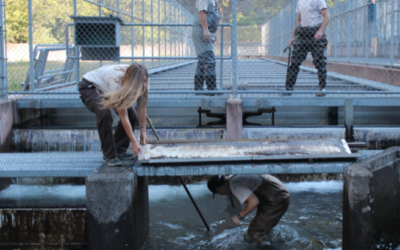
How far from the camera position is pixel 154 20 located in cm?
1483

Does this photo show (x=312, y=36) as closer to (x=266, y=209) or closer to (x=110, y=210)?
(x=266, y=209)

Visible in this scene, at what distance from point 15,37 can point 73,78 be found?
304 centimetres

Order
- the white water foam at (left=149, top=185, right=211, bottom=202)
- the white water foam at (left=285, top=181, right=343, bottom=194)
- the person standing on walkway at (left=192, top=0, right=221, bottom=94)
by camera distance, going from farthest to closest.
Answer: the person standing on walkway at (left=192, top=0, right=221, bottom=94), the white water foam at (left=285, top=181, right=343, bottom=194), the white water foam at (left=149, top=185, right=211, bottom=202)

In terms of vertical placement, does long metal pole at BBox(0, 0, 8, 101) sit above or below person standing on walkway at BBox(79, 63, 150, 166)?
above

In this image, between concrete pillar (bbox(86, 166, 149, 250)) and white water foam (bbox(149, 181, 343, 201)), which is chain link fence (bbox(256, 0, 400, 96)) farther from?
concrete pillar (bbox(86, 166, 149, 250))

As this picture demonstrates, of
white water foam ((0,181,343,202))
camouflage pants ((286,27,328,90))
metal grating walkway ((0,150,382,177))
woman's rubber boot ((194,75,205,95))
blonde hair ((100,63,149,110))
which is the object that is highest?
camouflage pants ((286,27,328,90))

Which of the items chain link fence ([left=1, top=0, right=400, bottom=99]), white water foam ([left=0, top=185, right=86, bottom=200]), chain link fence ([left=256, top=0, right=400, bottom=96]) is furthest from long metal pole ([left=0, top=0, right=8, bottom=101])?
chain link fence ([left=256, top=0, right=400, bottom=96])

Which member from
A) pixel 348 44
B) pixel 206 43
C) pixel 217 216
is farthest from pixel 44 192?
pixel 348 44

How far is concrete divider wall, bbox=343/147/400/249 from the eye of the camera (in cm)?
370

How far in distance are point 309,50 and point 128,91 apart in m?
4.19

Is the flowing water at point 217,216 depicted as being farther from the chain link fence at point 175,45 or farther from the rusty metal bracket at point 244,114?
the chain link fence at point 175,45

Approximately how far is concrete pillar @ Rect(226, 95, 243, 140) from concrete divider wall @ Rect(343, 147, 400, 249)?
8.79 feet

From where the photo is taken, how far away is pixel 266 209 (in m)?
4.50

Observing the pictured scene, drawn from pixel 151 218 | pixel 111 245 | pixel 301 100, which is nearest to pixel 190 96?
pixel 301 100
